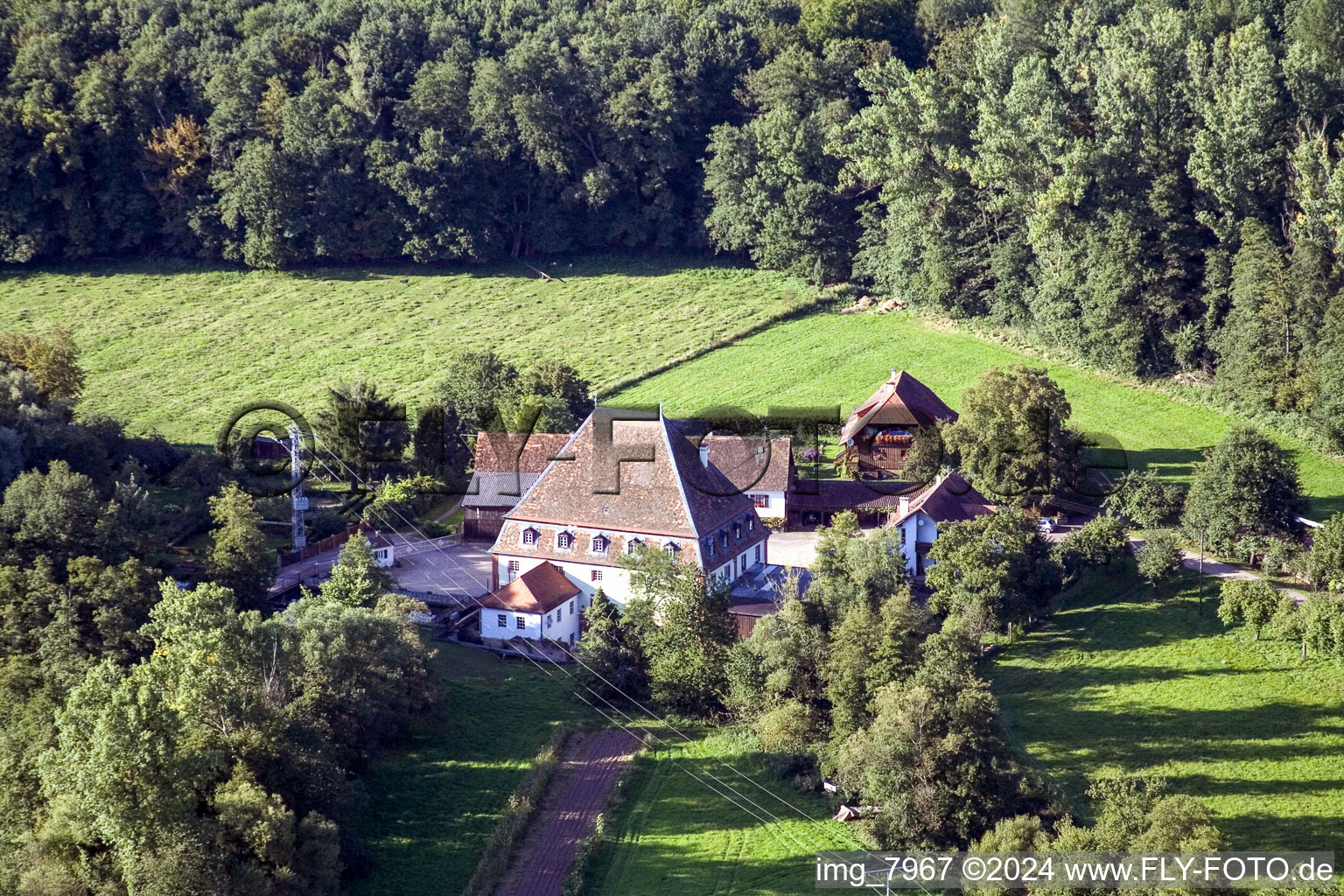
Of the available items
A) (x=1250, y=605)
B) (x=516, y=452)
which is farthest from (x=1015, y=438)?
(x=516, y=452)

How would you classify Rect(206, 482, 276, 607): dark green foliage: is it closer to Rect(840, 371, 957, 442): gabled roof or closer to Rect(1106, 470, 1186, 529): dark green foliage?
Rect(840, 371, 957, 442): gabled roof

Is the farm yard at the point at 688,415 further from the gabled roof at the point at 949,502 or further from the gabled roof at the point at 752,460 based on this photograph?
the gabled roof at the point at 752,460

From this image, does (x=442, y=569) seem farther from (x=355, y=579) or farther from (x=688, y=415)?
(x=688, y=415)

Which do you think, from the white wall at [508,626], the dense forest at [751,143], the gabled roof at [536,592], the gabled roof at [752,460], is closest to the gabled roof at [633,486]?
the gabled roof at [536,592]

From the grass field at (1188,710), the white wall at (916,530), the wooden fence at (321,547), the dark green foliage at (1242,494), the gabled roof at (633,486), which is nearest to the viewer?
the grass field at (1188,710)

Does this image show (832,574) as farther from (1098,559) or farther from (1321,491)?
(1321,491)
